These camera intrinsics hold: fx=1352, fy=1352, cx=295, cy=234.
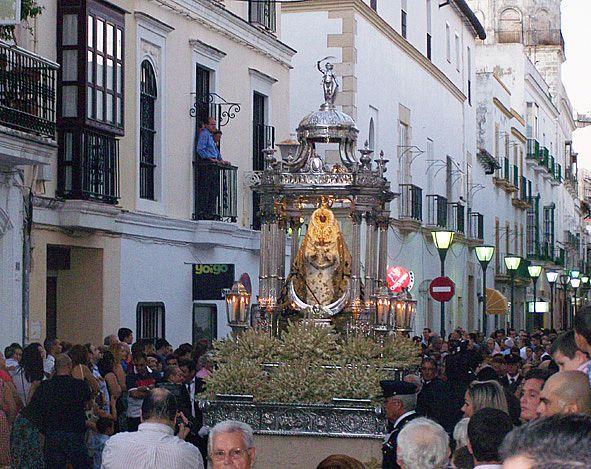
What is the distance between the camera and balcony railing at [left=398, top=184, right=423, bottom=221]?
118 feet

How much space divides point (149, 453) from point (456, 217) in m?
36.3

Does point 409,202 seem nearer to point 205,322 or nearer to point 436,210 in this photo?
point 436,210

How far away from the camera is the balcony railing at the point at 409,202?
118ft

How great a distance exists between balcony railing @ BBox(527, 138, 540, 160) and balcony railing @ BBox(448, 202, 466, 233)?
61.5 feet

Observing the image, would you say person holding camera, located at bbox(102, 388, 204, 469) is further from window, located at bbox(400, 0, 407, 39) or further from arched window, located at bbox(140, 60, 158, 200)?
window, located at bbox(400, 0, 407, 39)

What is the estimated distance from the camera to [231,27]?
2520 centimetres

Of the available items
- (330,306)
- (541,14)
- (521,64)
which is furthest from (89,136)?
(541,14)

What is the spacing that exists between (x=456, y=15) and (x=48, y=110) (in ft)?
96.9

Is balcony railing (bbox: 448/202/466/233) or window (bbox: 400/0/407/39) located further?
balcony railing (bbox: 448/202/466/233)

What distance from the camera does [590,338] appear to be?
6.65m

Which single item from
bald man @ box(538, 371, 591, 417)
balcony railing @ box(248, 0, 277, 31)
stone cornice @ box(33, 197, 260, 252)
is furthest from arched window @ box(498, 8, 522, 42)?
bald man @ box(538, 371, 591, 417)

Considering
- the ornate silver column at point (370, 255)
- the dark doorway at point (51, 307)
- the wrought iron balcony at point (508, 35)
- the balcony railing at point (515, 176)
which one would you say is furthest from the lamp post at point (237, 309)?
the wrought iron balcony at point (508, 35)

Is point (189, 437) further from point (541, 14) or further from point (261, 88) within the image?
point (541, 14)

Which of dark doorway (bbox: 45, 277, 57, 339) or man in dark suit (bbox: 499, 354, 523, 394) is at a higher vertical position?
dark doorway (bbox: 45, 277, 57, 339)
